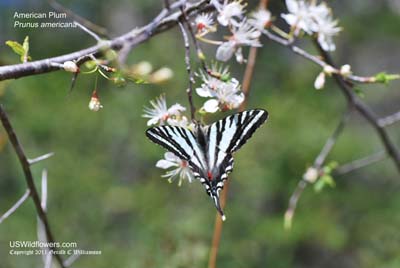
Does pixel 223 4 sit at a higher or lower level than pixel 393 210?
higher

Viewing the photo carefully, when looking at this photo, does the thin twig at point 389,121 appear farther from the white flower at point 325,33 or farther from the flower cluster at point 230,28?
the flower cluster at point 230,28

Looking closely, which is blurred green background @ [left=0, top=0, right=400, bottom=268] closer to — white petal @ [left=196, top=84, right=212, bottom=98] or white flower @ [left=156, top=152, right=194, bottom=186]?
white flower @ [left=156, top=152, right=194, bottom=186]

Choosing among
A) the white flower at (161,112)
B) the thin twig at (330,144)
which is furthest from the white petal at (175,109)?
the thin twig at (330,144)

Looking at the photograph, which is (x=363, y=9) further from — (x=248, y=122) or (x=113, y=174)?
(x=248, y=122)

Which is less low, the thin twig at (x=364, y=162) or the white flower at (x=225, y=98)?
the white flower at (x=225, y=98)

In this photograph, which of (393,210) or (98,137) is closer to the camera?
(393,210)

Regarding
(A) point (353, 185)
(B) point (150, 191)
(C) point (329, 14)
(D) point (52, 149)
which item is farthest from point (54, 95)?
(C) point (329, 14)

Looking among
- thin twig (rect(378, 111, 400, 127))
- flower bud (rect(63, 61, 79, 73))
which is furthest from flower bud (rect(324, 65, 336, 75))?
thin twig (rect(378, 111, 400, 127))

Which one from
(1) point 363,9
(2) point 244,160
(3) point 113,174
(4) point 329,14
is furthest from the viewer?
(1) point 363,9
